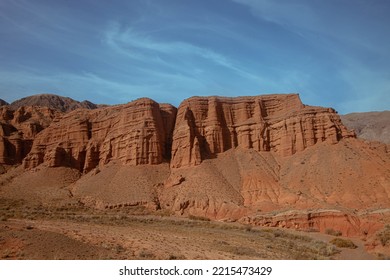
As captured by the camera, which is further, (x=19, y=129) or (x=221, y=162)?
(x=19, y=129)

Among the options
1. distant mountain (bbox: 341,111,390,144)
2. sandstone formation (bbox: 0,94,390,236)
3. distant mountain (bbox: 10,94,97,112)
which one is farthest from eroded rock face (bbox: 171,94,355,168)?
distant mountain (bbox: 10,94,97,112)

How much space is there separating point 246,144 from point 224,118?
7793mm

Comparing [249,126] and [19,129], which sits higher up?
[19,129]

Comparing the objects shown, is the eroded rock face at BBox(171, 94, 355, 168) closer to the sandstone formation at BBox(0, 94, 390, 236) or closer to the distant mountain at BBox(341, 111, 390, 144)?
the sandstone formation at BBox(0, 94, 390, 236)

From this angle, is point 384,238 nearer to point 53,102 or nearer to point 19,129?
point 19,129

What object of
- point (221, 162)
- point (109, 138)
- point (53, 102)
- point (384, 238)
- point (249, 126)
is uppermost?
point (53, 102)

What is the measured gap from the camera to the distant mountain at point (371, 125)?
5743 inches

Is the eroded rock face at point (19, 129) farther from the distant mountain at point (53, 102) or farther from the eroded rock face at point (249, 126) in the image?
the distant mountain at point (53, 102)

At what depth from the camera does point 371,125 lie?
163625 mm

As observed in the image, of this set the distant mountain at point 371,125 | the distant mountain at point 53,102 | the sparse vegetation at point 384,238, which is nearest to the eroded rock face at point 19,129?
the distant mountain at point 53,102

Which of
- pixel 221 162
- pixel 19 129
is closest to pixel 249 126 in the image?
pixel 221 162

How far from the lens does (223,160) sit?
227 ft

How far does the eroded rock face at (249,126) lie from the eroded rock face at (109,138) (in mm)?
3570

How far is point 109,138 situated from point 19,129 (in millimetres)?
31651
